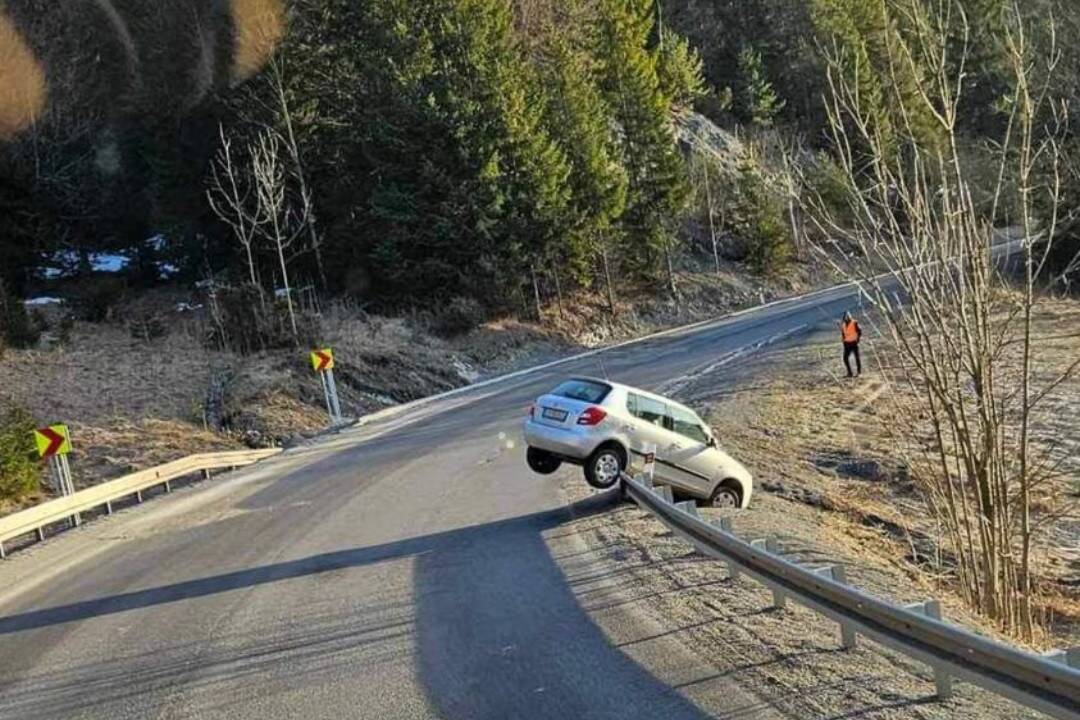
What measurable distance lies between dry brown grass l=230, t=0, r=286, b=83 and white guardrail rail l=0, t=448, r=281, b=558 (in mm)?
27037

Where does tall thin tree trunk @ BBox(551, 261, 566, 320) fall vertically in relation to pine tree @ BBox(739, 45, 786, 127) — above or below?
below

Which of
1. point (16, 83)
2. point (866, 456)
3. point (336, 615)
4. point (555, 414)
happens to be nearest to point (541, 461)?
point (555, 414)

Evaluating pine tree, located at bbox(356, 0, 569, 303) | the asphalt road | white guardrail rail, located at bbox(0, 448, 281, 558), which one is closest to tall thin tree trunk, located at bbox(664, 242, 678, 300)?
pine tree, located at bbox(356, 0, 569, 303)

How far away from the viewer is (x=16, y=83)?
143 ft

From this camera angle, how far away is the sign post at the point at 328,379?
1031 inches

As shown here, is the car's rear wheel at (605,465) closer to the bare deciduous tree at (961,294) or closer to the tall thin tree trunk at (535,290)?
the bare deciduous tree at (961,294)

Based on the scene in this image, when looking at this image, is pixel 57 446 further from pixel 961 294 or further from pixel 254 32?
pixel 254 32

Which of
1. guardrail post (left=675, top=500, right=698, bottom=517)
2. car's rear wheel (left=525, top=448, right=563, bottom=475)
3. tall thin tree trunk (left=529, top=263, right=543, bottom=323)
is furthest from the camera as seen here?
tall thin tree trunk (left=529, top=263, right=543, bottom=323)

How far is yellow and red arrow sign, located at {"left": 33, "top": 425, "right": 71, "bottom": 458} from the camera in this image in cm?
1734

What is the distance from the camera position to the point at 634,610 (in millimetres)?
7523

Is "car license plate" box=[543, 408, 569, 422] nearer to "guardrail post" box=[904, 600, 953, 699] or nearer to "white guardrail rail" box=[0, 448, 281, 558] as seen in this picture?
"white guardrail rail" box=[0, 448, 281, 558]

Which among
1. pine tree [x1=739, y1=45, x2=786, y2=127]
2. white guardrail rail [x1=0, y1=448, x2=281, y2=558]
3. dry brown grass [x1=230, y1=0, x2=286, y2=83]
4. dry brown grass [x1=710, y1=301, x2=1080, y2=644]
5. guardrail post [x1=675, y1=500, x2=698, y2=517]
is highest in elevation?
dry brown grass [x1=230, y1=0, x2=286, y2=83]

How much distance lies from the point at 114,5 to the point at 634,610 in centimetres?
5220

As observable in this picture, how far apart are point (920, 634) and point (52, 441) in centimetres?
1599
